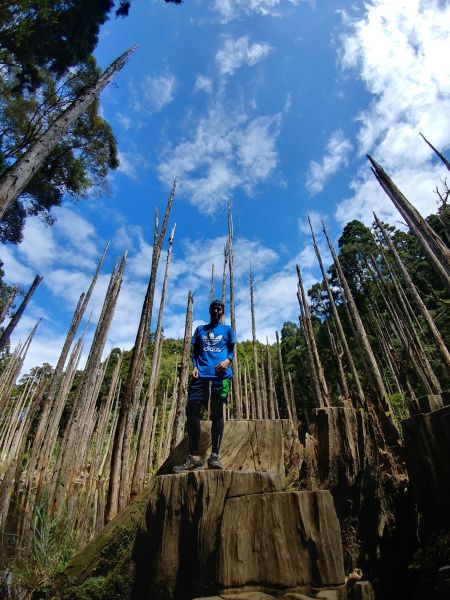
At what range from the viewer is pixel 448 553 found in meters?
2.66

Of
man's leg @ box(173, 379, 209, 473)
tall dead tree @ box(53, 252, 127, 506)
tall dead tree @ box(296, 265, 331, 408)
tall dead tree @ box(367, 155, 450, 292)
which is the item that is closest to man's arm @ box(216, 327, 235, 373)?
man's leg @ box(173, 379, 209, 473)

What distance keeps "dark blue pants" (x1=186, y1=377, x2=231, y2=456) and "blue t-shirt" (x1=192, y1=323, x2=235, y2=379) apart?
8 cm

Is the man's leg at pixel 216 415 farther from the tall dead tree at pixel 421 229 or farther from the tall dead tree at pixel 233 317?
the tall dead tree at pixel 233 317

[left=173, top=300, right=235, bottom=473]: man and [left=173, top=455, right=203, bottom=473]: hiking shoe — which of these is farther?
[left=173, top=300, right=235, bottom=473]: man

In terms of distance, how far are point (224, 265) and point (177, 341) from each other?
77.3ft

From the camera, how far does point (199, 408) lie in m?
3.01

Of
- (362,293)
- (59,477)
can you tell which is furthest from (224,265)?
(362,293)

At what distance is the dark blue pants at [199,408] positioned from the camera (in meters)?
2.89

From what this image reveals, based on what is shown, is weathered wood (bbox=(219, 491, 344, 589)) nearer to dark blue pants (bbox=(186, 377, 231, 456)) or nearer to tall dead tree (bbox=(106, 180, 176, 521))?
dark blue pants (bbox=(186, 377, 231, 456))

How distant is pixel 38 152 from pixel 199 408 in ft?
16.6

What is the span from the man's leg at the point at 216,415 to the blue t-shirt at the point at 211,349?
0.08 meters

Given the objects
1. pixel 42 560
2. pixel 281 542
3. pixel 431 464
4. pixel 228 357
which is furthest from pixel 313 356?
pixel 281 542

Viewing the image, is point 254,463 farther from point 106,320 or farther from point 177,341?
point 177,341

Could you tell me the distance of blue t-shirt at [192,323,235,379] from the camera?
10.1ft
